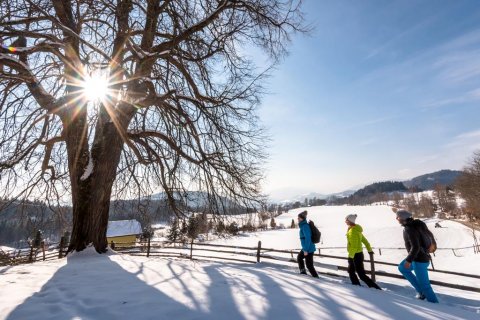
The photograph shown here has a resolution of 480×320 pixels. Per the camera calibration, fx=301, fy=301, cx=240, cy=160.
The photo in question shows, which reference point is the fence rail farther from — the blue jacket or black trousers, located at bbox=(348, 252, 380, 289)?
black trousers, located at bbox=(348, 252, 380, 289)

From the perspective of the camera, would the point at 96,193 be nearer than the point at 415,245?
No

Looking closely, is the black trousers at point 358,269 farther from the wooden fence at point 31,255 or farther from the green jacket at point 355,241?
the wooden fence at point 31,255

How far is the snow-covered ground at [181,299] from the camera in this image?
327 cm

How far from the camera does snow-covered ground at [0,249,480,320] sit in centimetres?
327

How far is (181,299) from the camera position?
12.3ft

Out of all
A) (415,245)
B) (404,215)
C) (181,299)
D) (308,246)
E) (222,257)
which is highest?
(404,215)

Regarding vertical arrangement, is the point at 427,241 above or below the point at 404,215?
below

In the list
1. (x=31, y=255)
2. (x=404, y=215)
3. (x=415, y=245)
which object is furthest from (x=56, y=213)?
(x=415, y=245)

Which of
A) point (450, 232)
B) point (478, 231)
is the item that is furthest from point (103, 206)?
point (450, 232)

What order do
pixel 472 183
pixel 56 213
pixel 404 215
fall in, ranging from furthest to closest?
pixel 472 183, pixel 56 213, pixel 404 215

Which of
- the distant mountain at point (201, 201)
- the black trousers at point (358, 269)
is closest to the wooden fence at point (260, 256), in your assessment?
the black trousers at point (358, 269)

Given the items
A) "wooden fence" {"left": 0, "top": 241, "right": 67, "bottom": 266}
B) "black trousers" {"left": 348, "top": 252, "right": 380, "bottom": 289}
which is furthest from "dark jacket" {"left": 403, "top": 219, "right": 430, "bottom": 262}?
"wooden fence" {"left": 0, "top": 241, "right": 67, "bottom": 266}

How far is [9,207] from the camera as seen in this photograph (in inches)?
353

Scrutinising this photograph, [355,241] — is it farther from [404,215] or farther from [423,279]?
[423,279]
